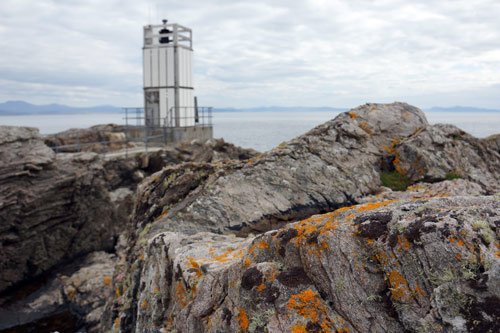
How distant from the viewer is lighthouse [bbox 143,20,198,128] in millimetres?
36969

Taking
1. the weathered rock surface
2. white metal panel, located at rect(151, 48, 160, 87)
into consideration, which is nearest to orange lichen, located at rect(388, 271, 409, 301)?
the weathered rock surface

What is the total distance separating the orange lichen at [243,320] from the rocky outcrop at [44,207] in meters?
17.6

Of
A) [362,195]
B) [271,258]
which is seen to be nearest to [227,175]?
[362,195]

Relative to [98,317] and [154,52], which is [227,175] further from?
[154,52]

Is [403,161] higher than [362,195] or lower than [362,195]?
higher

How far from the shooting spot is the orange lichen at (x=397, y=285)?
3834mm

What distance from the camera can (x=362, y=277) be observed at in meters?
4.15

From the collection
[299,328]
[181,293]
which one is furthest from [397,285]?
[181,293]

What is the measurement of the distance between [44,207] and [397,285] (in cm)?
1980

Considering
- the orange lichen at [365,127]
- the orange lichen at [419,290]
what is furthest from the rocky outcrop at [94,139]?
the orange lichen at [419,290]

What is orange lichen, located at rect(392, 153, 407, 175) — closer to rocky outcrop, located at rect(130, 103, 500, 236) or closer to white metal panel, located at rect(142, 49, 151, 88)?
rocky outcrop, located at rect(130, 103, 500, 236)

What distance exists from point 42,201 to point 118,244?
4.98m

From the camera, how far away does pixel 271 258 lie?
199 inches

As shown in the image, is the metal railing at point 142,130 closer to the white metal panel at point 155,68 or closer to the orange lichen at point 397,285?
the white metal panel at point 155,68
